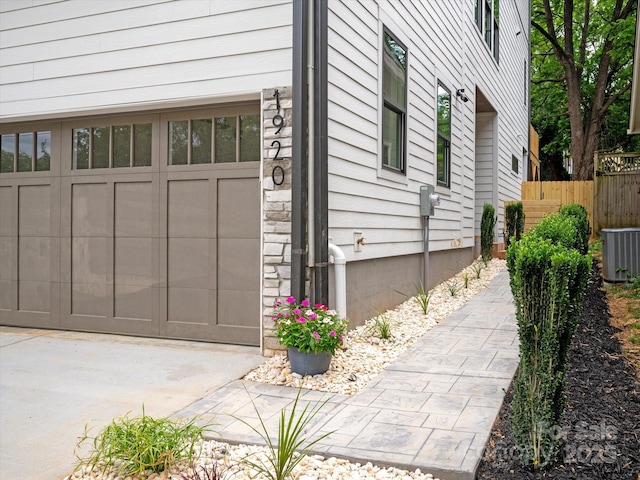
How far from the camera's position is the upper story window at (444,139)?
29.8 ft

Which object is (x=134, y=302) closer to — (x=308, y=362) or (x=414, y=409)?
(x=308, y=362)

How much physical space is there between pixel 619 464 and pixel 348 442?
1298mm

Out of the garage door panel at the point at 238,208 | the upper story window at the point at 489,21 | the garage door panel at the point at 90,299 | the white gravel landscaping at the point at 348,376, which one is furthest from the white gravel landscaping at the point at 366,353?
the upper story window at the point at 489,21

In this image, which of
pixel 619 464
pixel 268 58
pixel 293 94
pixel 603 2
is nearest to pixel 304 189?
pixel 293 94

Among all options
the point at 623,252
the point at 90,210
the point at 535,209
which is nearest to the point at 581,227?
the point at 623,252

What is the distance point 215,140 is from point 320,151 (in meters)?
1.17

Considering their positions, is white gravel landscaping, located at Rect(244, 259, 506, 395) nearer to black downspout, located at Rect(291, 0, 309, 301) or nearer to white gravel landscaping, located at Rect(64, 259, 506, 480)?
white gravel landscaping, located at Rect(64, 259, 506, 480)

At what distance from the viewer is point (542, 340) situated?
112 inches

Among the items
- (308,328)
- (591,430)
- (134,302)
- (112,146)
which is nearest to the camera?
(591,430)

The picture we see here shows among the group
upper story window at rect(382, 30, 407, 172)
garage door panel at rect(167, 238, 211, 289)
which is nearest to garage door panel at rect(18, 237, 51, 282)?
garage door panel at rect(167, 238, 211, 289)

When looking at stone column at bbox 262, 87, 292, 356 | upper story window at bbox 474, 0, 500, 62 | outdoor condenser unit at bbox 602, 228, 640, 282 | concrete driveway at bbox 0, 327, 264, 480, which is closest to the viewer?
concrete driveway at bbox 0, 327, 264, 480

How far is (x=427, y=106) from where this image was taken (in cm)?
830

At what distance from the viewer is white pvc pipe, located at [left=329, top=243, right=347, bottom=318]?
5141 millimetres

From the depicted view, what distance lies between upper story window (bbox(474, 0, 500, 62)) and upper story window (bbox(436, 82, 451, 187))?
9.75ft
